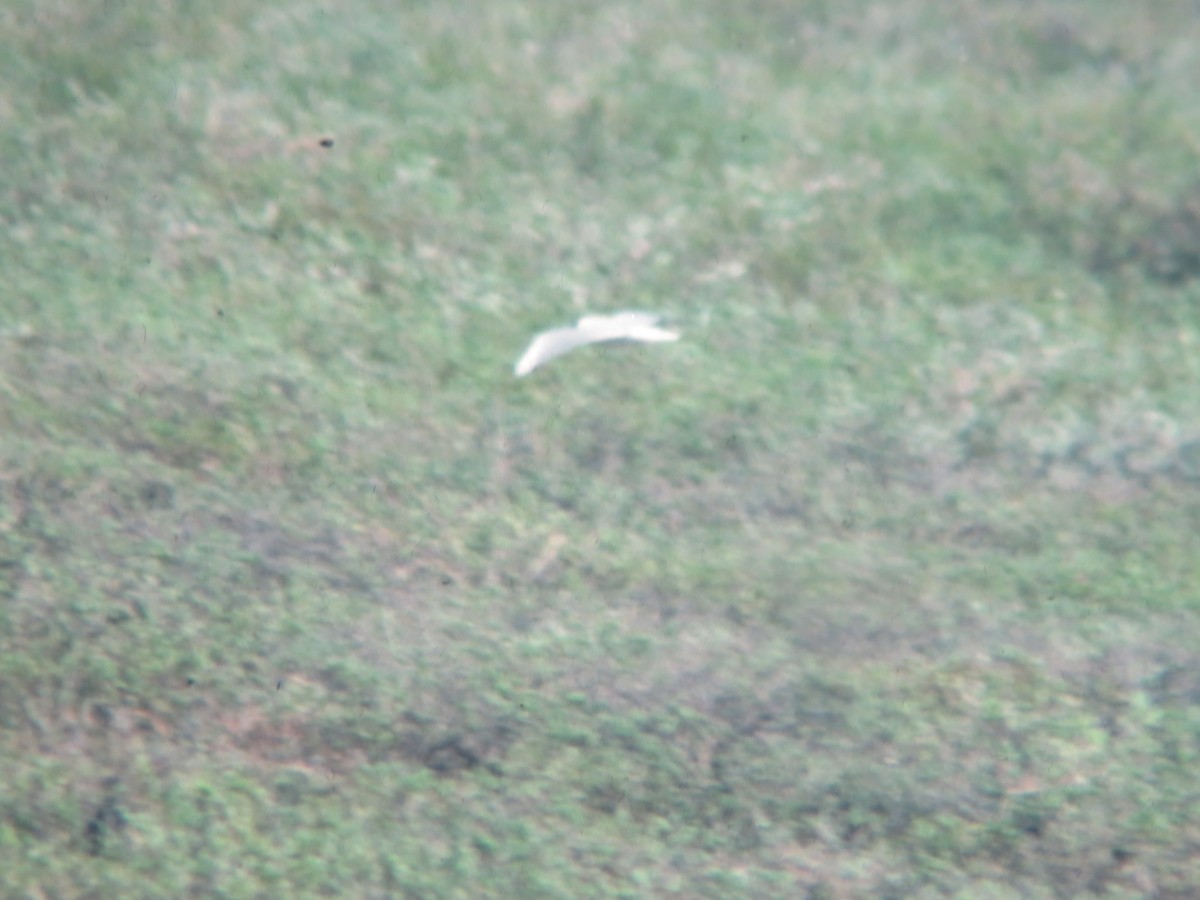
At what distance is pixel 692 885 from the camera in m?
2.25

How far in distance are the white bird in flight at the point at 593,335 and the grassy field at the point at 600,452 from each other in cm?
4

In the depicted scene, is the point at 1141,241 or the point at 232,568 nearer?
the point at 232,568

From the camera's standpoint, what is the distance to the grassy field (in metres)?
2.31

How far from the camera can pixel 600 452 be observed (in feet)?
8.88

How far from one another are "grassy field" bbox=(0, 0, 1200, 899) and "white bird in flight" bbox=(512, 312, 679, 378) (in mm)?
43

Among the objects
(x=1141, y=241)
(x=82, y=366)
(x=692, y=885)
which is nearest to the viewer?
(x=692, y=885)

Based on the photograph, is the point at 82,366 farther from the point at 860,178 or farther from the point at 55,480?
the point at 860,178

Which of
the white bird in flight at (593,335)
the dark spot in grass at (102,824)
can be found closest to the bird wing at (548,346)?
the white bird in flight at (593,335)

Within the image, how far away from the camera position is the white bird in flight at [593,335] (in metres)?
2.82

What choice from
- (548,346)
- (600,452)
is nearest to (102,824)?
(600,452)

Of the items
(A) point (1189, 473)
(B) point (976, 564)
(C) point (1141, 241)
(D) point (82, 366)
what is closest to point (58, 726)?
(D) point (82, 366)

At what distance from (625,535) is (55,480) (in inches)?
48.3

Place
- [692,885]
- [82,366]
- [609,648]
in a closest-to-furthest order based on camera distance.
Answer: [692,885] < [609,648] < [82,366]

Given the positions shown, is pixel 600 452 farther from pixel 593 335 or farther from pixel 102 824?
pixel 102 824
